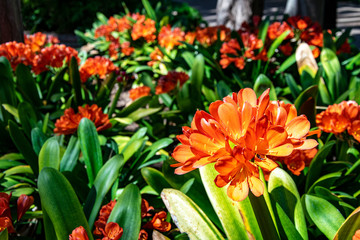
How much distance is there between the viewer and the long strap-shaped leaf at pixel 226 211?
1099 millimetres

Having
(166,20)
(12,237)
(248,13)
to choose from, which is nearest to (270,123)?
(12,237)

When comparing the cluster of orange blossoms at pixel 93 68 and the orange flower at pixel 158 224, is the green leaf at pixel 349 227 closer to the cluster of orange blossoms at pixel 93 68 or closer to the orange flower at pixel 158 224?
the orange flower at pixel 158 224

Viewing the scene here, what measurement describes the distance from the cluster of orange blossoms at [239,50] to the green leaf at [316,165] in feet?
4.77

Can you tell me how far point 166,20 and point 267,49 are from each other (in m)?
1.86

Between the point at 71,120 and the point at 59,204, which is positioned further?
the point at 71,120

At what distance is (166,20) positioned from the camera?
15.4 ft

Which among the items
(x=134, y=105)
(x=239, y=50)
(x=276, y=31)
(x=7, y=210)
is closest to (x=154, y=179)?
(x=7, y=210)

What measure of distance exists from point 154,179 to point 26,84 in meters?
1.49

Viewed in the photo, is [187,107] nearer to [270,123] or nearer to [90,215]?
[90,215]

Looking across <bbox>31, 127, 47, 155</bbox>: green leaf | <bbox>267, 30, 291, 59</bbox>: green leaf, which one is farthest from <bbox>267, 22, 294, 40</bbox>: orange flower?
<bbox>31, 127, 47, 155</bbox>: green leaf

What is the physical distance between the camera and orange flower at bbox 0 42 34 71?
2.68 m

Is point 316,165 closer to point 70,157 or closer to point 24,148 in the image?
point 70,157

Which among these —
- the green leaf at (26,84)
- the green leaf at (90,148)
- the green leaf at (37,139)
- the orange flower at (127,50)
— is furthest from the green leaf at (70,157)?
the orange flower at (127,50)

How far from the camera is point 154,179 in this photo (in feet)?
4.91
